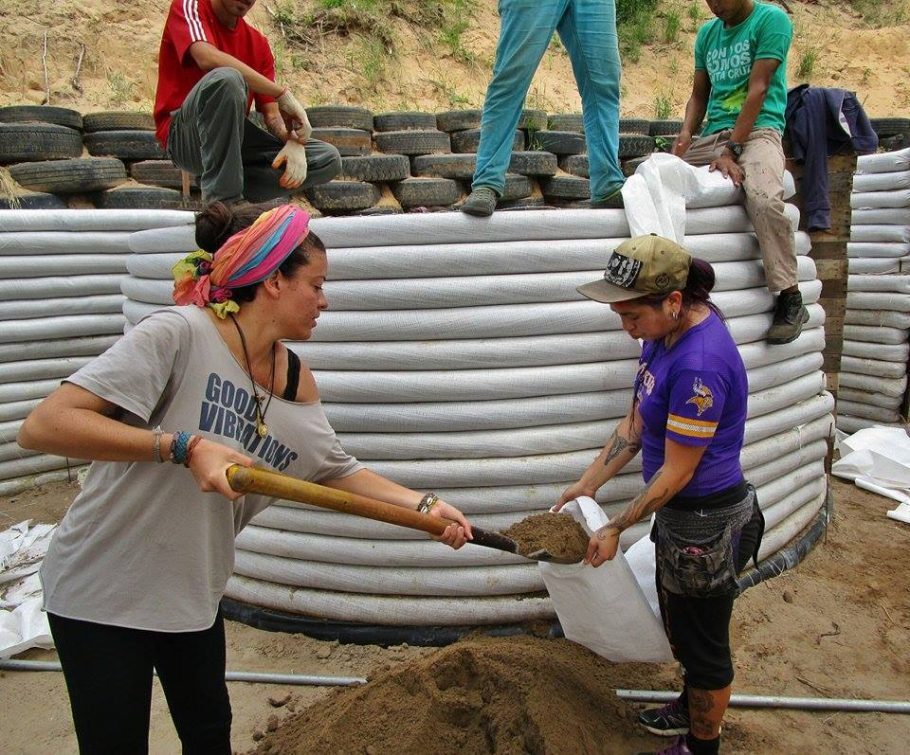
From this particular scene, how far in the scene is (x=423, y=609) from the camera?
8.65 feet

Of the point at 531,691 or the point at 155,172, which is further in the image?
the point at 155,172

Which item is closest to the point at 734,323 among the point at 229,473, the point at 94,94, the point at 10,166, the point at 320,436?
the point at 320,436

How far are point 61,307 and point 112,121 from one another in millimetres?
3143

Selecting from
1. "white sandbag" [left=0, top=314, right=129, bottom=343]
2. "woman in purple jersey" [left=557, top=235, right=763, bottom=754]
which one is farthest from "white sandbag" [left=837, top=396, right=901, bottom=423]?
"white sandbag" [left=0, top=314, right=129, bottom=343]

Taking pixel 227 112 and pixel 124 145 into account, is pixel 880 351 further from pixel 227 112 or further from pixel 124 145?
pixel 124 145

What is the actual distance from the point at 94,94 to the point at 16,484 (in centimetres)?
568

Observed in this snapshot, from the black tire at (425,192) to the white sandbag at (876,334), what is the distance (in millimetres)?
3590

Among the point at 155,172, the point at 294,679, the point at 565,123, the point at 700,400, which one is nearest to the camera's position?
the point at 700,400

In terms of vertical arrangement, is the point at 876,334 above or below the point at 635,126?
below

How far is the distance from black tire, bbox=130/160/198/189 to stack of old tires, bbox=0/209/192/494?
89.2 inches

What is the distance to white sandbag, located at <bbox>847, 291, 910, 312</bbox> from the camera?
17.4 feet

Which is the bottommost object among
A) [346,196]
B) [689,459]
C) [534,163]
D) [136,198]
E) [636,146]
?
[689,459]

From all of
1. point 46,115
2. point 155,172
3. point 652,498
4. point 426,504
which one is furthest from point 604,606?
point 46,115

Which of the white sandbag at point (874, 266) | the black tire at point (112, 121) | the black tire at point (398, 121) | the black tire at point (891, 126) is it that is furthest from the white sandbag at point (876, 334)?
the black tire at point (112, 121)
